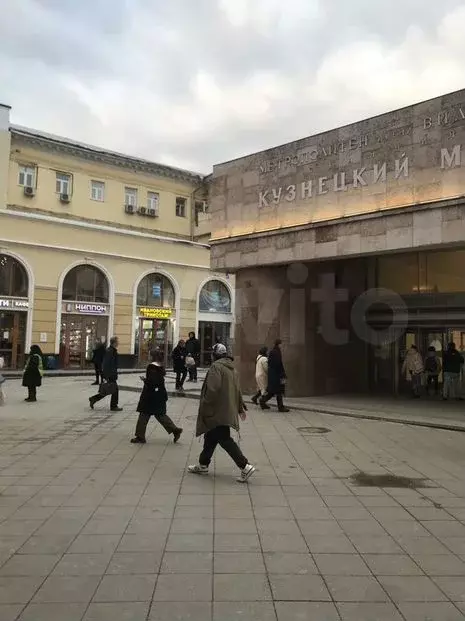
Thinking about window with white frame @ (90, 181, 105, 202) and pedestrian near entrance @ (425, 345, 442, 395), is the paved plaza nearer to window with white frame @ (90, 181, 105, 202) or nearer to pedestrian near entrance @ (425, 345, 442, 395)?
pedestrian near entrance @ (425, 345, 442, 395)

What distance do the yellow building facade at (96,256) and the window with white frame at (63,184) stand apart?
0.18ft

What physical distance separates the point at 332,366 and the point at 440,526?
1175 centimetres

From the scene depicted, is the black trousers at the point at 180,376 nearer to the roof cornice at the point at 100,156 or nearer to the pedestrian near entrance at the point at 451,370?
the pedestrian near entrance at the point at 451,370

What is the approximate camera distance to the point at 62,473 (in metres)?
7.36

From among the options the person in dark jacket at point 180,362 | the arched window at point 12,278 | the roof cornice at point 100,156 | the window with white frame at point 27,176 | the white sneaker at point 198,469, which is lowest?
the white sneaker at point 198,469

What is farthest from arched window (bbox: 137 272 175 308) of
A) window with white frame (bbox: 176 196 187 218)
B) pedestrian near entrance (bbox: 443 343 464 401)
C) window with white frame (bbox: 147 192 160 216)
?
pedestrian near entrance (bbox: 443 343 464 401)

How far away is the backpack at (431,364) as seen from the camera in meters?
16.7

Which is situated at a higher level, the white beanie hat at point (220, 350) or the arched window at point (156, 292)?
the arched window at point (156, 292)

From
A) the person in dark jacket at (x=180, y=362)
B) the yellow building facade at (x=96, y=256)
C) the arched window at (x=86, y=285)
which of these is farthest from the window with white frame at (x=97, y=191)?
the person in dark jacket at (x=180, y=362)

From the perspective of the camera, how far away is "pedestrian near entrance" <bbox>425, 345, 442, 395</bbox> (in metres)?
16.8

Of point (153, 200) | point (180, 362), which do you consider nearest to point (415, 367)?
point (180, 362)

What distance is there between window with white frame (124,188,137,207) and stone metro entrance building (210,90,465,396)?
1780cm

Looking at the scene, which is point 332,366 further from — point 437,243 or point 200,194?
point 200,194

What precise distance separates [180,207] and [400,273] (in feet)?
73.9
